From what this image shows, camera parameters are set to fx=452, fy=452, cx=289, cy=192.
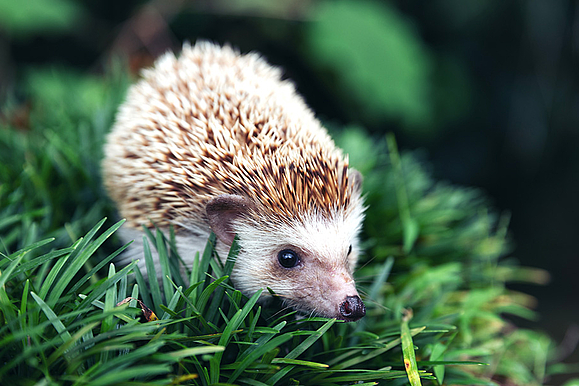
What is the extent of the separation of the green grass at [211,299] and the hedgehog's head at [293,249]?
10 cm

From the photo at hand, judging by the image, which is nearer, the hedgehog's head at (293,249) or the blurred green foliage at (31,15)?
the hedgehog's head at (293,249)

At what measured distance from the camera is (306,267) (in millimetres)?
1944

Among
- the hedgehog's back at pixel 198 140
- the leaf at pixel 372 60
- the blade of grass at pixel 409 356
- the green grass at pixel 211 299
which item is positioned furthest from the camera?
the leaf at pixel 372 60

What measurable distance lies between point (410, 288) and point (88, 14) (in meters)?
5.02

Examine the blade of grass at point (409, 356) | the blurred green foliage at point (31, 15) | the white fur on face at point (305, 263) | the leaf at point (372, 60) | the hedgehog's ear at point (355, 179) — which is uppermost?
the leaf at point (372, 60)

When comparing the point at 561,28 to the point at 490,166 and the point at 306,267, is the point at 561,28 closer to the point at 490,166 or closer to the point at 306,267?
the point at 490,166

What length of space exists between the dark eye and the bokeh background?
3062 millimetres

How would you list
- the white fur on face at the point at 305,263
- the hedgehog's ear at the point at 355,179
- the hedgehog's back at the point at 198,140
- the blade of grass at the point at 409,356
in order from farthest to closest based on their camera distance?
the hedgehog's ear at the point at 355,179 < the hedgehog's back at the point at 198,140 < the white fur on face at the point at 305,263 < the blade of grass at the point at 409,356

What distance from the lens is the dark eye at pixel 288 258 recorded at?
77.5 inches

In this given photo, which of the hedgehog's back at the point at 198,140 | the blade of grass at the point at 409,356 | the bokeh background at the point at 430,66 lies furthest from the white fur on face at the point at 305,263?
the bokeh background at the point at 430,66

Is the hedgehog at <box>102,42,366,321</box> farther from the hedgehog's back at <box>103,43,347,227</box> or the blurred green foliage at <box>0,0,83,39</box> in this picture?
the blurred green foliage at <box>0,0,83,39</box>

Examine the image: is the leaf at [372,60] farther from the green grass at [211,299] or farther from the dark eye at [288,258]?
the dark eye at [288,258]

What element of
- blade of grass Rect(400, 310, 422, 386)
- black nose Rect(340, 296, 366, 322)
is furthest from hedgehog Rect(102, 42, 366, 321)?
blade of grass Rect(400, 310, 422, 386)

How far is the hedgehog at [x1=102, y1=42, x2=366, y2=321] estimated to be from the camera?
6.28ft
